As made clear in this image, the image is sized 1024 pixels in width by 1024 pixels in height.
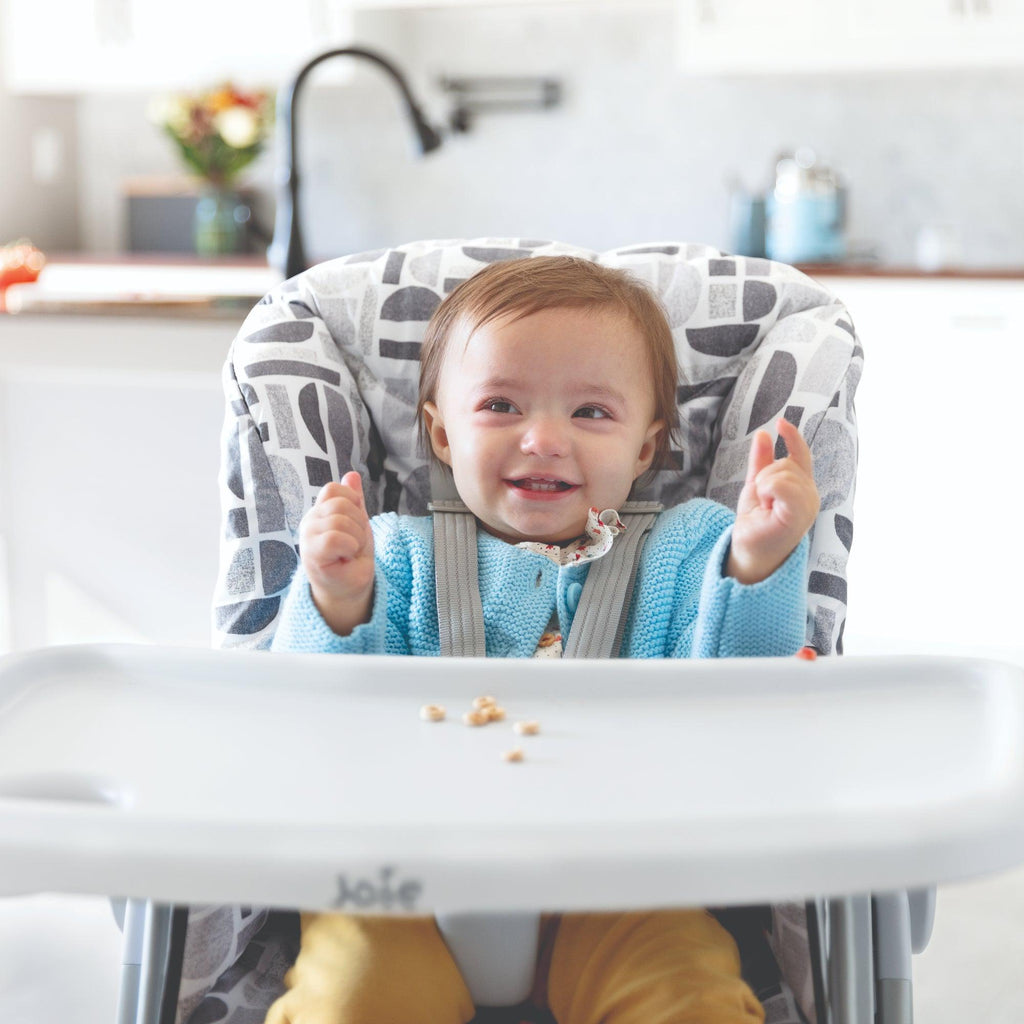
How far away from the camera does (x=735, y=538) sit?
1.05m

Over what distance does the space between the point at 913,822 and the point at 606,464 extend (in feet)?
1.88

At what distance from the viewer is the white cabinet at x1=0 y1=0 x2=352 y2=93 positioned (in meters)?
3.71

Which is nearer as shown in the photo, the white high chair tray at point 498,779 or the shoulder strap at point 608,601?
the white high chair tray at point 498,779

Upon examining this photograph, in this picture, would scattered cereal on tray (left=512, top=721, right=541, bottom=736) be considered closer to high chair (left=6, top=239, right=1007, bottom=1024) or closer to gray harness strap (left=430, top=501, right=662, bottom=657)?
high chair (left=6, top=239, right=1007, bottom=1024)

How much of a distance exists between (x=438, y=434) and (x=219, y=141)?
2.93 meters

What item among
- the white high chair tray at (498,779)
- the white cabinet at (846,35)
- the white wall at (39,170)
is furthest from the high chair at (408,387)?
the white wall at (39,170)

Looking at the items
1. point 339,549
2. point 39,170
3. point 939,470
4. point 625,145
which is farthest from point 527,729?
point 39,170

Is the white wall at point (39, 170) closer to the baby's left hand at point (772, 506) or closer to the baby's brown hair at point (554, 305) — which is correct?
the baby's brown hair at point (554, 305)

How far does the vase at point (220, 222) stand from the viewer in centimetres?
404

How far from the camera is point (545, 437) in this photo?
1.17 metres

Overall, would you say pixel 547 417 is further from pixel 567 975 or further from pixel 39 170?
pixel 39 170

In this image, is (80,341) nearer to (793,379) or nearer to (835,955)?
(793,379)

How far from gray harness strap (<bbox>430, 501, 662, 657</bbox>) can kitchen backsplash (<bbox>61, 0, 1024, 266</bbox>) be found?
243 centimetres

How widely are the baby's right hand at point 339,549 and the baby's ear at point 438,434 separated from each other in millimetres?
264
